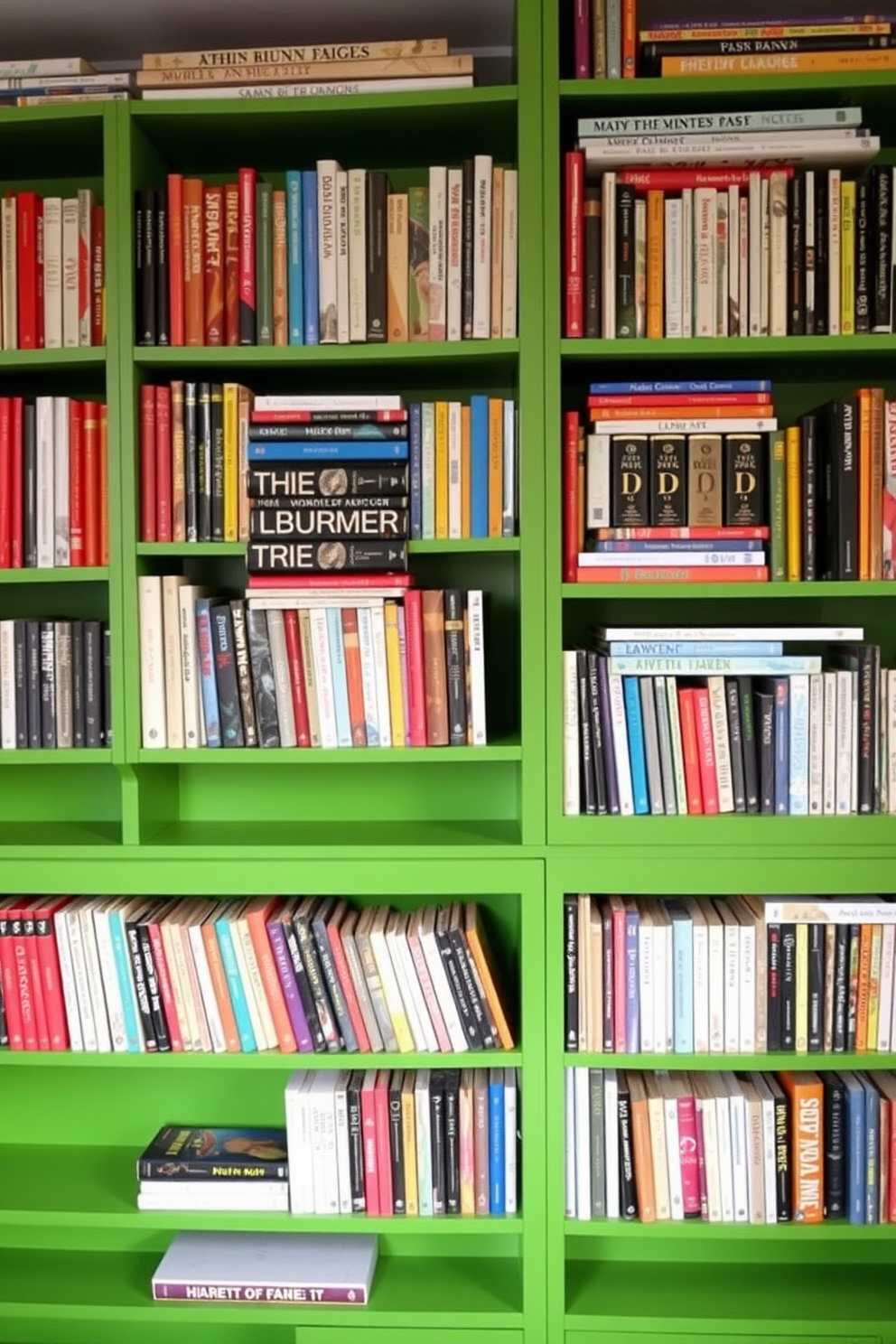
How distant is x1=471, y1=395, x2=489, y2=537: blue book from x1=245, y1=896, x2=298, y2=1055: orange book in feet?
2.53

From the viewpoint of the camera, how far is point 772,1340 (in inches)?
67.9

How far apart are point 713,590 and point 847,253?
0.58 meters

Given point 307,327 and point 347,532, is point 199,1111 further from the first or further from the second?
point 307,327

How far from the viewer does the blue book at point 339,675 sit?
1711 millimetres

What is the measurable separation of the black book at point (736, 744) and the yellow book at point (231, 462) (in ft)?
2.87

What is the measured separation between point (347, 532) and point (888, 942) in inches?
44.5

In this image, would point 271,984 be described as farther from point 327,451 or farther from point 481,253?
point 481,253

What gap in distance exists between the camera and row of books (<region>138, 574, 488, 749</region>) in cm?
170

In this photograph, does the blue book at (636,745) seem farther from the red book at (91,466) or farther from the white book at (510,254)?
the red book at (91,466)

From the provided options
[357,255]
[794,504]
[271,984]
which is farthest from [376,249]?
[271,984]

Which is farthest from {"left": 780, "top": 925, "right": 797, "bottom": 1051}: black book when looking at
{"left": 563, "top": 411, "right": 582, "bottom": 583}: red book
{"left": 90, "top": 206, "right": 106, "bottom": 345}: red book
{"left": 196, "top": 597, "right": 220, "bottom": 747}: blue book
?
{"left": 90, "top": 206, "right": 106, "bottom": 345}: red book

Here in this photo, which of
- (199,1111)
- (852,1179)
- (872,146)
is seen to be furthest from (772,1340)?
(872,146)

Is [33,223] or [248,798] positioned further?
[248,798]

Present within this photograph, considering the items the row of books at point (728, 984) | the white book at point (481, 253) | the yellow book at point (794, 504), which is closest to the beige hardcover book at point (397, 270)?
the white book at point (481, 253)
